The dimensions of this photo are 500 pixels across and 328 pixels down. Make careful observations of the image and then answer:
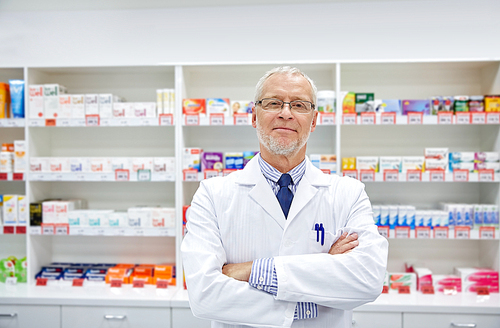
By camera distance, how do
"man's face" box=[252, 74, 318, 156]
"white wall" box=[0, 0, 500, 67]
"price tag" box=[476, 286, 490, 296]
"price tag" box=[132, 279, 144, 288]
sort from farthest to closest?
"white wall" box=[0, 0, 500, 67]
"price tag" box=[132, 279, 144, 288]
"price tag" box=[476, 286, 490, 296]
"man's face" box=[252, 74, 318, 156]

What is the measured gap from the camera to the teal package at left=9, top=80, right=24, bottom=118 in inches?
124

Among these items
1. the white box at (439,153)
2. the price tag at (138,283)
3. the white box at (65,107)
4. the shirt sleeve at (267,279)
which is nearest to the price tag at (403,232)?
the white box at (439,153)

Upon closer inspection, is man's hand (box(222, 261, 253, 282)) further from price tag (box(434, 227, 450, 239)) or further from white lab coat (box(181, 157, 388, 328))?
price tag (box(434, 227, 450, 239))

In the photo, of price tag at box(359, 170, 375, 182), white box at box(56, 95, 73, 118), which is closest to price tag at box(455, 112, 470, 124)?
price tag at box(359, 170, 375, 182)

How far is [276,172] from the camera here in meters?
1.63

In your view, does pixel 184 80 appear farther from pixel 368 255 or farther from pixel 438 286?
pixel 438 286

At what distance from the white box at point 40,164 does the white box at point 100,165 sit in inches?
15.9

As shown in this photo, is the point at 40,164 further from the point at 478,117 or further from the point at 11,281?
the point at 478,117

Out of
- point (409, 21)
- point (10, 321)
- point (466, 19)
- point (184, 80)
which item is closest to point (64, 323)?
point (10, 321)

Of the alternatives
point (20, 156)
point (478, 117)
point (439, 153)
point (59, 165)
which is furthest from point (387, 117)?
point (20, 156)

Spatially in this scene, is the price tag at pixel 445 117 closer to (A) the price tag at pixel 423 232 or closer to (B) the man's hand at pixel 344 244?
Answer: (A) the price tag at pixel 423 232

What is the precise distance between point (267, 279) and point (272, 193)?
1.28 ft

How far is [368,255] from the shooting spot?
4.85 ft

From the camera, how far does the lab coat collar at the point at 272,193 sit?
156cm
